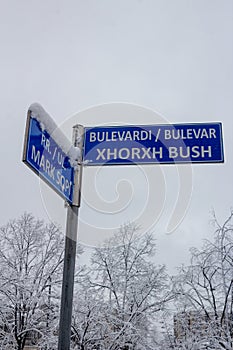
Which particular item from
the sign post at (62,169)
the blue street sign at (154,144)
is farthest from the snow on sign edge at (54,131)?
the blue street sign at (154,144)

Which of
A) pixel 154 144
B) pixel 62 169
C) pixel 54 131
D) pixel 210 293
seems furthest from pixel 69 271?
pixel 210 293

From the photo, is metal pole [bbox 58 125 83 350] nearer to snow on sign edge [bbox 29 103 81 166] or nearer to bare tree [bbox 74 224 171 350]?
snow on sign edge [bbox 29 103 81 166]

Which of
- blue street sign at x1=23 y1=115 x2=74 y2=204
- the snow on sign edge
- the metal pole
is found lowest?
the metal pole

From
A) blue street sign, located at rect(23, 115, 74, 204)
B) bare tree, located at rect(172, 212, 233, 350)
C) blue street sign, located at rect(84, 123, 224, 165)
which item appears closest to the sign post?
blue street sign, located at rect(23, 115, 74, 204)

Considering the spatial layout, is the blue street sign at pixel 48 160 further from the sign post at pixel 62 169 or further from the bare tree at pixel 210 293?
the bare tree at pixel 210 293

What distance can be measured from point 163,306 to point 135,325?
1.25m

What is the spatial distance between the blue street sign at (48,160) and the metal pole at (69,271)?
0.20 ft

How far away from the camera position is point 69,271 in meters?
2.70

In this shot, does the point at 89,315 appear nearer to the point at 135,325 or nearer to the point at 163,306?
the point at 135,325

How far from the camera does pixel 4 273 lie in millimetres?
14367

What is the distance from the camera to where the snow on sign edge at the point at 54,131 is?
260cm

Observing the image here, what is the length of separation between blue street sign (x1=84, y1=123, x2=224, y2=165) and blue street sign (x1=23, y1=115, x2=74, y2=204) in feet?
0.90

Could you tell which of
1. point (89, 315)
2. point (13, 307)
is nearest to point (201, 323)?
point (89, 315)

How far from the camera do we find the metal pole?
8.32 ft
